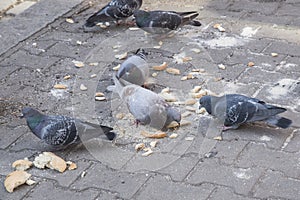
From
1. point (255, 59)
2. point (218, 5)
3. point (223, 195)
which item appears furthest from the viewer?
point (218, 5)

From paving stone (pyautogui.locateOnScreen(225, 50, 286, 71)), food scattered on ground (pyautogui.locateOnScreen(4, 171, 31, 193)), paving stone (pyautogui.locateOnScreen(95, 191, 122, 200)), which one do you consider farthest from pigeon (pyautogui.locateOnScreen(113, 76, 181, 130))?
paving stone (pyautogui.locateOnScreen(225, 50, 286, 71))

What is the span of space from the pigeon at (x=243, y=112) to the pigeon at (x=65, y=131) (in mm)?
737

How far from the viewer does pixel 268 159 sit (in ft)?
13.4

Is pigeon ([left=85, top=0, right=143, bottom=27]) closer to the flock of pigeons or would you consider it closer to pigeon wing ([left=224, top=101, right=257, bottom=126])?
the flock of pigeons

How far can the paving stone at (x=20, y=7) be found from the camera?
6711 millimetres

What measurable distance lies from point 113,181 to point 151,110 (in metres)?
0.62

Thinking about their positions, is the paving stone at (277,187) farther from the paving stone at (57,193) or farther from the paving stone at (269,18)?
the paving stone at (269,18)

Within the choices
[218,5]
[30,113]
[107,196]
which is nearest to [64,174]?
[107,196]

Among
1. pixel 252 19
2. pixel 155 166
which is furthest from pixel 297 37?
pixel 155 166

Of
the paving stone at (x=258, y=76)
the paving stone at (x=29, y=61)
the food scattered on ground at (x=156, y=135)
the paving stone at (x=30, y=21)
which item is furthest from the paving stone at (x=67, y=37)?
the food scattered on ground at (x=156, y=135)

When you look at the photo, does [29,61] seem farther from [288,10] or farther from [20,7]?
[288,10]

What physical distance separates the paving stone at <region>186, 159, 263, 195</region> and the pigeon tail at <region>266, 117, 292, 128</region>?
408 millimetres

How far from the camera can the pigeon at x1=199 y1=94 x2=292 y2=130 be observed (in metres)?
4.25

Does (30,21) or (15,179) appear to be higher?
(15,179)
